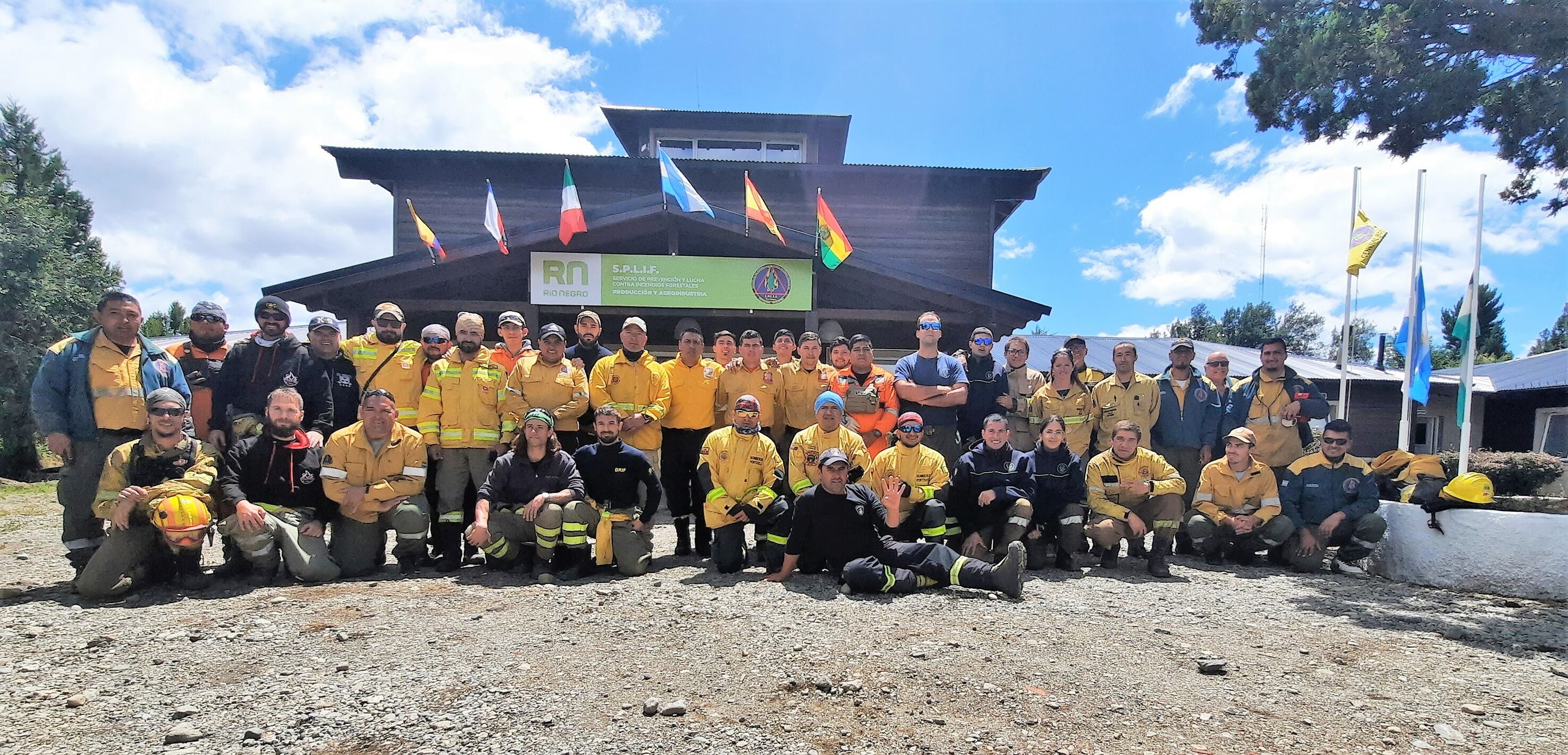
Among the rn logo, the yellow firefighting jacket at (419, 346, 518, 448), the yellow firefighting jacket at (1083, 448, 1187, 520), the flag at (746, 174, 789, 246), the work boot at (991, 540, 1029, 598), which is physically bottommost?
the work boot at (991, 540, 1029, 598)

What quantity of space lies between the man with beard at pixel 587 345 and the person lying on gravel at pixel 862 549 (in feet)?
7.87

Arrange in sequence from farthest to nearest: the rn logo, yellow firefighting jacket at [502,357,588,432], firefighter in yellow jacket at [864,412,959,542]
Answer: the rn logo < yellow firefighting jacket at [502,357,588,432] < firefighter in yellow jacket at [864,412,959,542]

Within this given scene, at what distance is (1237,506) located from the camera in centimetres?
620

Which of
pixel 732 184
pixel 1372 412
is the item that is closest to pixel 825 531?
pixel 732 184

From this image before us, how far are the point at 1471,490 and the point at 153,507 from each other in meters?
9.29

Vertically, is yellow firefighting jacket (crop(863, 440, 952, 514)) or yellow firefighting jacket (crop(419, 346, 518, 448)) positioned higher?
yellow firefighting jacket (crop(419, 346, 518, 448))

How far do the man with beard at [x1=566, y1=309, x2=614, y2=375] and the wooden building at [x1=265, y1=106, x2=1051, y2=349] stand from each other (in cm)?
382

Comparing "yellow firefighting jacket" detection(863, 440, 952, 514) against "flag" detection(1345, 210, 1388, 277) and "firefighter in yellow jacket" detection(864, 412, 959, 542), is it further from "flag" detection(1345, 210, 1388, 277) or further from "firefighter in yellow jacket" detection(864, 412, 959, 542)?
"flag" detection(1345, 210, 1388, 277)

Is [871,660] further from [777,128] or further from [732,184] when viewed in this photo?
[777,128]

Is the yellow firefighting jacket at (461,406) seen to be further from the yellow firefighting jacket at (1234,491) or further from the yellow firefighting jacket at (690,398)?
the yellow firefighting jacket at (1234,491)

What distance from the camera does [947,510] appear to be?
19.0ft

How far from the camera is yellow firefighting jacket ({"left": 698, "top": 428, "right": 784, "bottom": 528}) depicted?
552cm

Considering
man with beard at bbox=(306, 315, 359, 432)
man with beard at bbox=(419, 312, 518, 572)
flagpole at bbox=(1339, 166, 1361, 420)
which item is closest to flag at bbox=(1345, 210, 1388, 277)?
flagpole at bbox=(1339, 166, 1361, 420)

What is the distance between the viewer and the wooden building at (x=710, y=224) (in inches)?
418
